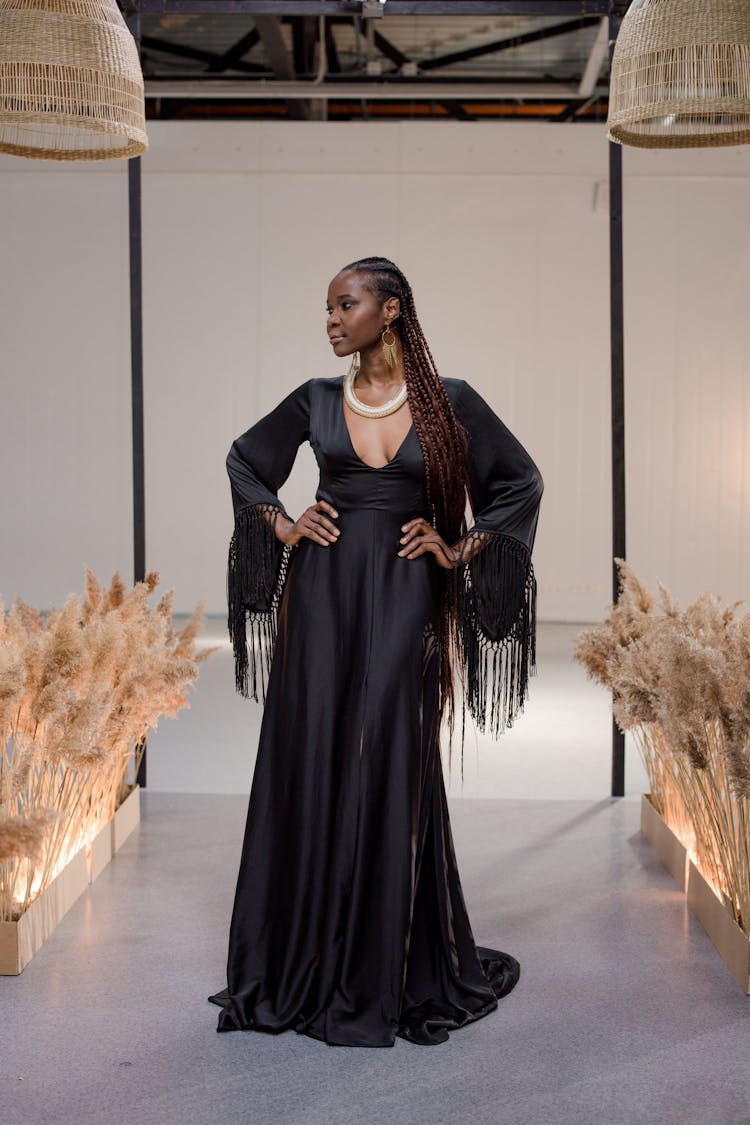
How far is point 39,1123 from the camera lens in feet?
6.72

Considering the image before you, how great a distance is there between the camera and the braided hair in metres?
2.45

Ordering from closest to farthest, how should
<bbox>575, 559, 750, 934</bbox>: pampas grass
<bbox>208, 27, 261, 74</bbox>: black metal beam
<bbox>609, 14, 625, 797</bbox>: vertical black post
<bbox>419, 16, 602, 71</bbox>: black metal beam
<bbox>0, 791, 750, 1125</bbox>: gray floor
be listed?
1. <bbox>0, 791, 750, 1125</bbox>: gray floor
2. <bbox>575, 559, 750, 934</bbox>: pampas grass
3. <bbox>609, 14, 625, 797</bbox>: vertical black post
4. <bbox>419, 16, 602, 71</bbox>: black metal beam
5. <bbox>208, 27, 261, 74</bbox>: black metal beam

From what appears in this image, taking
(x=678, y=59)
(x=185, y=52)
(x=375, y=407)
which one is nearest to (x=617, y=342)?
(x=678, y=59)

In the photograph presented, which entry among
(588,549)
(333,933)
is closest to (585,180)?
(588,549)

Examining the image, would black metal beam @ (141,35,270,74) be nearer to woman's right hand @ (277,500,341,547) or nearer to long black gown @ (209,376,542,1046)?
long black gown @ (209,376,542,1046)

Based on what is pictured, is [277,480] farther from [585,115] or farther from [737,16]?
[585,115]

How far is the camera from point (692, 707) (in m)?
2.71

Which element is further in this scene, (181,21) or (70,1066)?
(181,21)

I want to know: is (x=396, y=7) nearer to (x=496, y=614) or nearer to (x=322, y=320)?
(x=496, y=614)

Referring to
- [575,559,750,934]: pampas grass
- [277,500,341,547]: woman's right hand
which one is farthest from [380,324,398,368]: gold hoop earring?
[575,559,750,934]: pampas grass

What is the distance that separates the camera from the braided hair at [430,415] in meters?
2.45

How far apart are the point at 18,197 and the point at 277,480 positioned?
251 inches

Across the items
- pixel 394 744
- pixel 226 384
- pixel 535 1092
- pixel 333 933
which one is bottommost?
pixel 535 1092

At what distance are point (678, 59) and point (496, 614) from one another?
1.42 m
